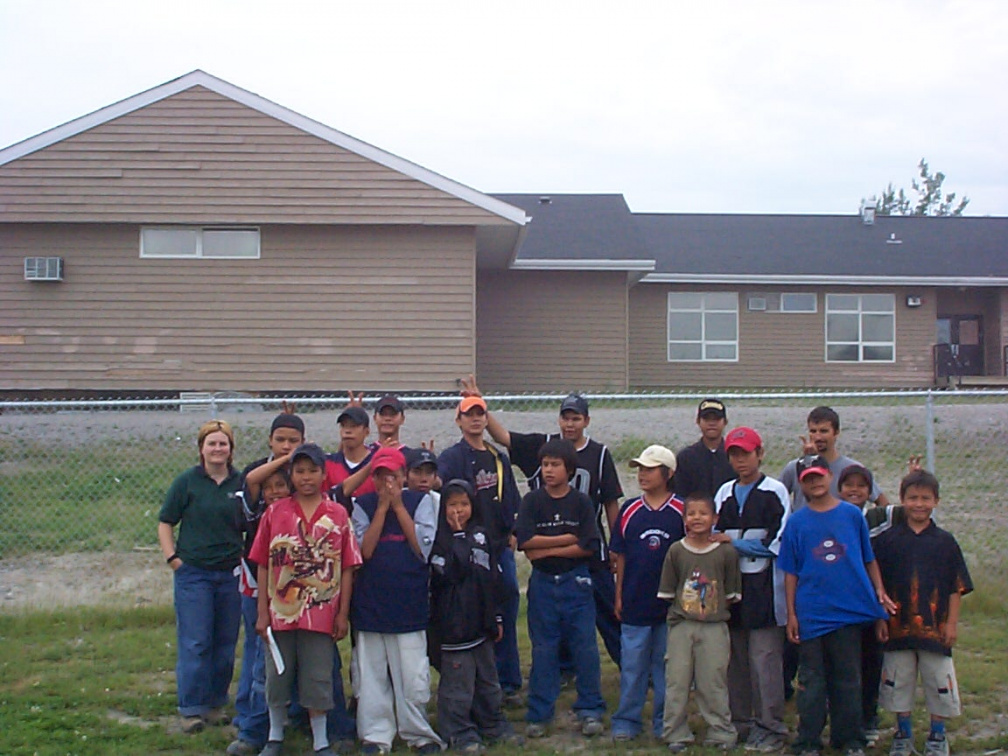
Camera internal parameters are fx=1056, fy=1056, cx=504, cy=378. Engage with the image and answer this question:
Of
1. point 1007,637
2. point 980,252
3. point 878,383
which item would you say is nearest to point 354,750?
point 1007,637

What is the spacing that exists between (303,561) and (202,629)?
986mm

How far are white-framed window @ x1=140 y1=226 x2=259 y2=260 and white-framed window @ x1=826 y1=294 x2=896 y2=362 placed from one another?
40.8ft

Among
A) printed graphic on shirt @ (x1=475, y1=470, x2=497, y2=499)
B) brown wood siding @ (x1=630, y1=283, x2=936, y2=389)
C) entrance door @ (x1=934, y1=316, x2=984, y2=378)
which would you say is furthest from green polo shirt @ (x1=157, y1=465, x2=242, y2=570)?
entrance door @ (x1=934, y1=316, x2=984, y2=378)

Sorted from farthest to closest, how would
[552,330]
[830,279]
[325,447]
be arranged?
[830,279]
[552,330]
[325,447]

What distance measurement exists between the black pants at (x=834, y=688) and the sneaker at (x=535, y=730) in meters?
1.29

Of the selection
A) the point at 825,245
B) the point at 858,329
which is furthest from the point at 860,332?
the point at 825,245

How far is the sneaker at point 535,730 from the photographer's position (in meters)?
5.55

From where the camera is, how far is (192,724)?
5.62m

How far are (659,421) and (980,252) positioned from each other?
15819mm

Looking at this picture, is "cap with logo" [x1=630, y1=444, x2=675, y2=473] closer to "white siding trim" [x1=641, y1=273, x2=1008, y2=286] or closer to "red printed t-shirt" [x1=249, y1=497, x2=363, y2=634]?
"red printed t-shirt" [x1=249, y1=497, x2=363, y2=634]

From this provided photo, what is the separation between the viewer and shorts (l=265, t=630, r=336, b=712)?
512 cm

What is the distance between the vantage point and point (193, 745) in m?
5.44

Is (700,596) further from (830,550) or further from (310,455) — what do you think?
(310,455)

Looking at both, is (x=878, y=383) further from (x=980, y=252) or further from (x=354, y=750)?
(x=354, y=750)
